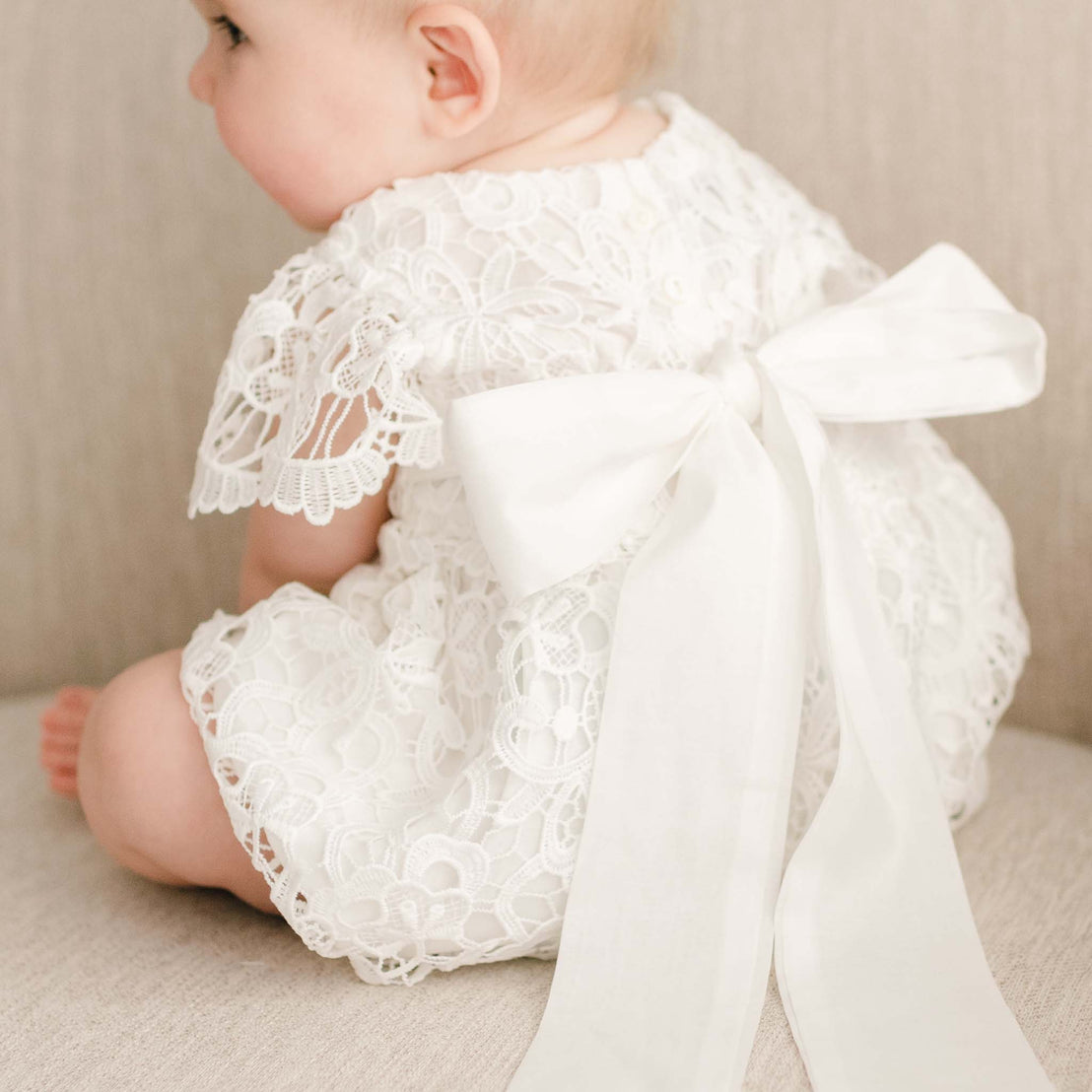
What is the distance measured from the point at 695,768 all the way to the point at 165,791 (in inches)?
12.1

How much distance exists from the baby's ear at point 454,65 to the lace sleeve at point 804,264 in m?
0.21

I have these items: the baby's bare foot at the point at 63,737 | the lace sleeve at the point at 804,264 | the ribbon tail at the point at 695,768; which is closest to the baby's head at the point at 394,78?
the lace sleeve at the point at 804,264

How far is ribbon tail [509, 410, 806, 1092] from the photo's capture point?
690 millimetres

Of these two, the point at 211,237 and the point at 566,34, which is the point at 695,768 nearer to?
the point at 566,34

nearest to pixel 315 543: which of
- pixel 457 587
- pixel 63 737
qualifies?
pixel 457 587

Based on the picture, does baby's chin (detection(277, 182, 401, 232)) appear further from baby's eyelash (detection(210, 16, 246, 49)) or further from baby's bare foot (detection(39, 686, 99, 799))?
baby's bare foot (detection(39, 686, 99, 799))

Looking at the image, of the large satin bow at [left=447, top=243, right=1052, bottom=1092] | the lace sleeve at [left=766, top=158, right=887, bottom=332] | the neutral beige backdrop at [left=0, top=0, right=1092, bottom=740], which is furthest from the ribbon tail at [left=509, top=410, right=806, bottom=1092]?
the neutral beige backdrop at [left=0, top=0, right=1092, bottom=740]

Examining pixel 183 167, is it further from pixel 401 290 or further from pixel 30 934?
pixel 30 934

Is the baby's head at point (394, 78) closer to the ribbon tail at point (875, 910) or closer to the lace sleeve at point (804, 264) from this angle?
the lace sleeve at point (804, 264)

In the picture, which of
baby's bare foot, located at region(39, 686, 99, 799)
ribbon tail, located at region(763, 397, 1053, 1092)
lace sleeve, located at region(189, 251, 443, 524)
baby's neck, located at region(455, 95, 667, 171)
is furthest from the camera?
baby's bare foot, located at region(39, 686, 99, 799)

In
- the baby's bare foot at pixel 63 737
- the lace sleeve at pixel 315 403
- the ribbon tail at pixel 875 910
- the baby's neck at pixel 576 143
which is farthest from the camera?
the baby's bare foot at pixel 63 737

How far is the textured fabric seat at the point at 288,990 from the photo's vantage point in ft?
2.11

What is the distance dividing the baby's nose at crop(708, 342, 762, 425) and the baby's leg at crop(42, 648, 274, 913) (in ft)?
1.18

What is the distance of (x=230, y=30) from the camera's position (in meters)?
0.88
